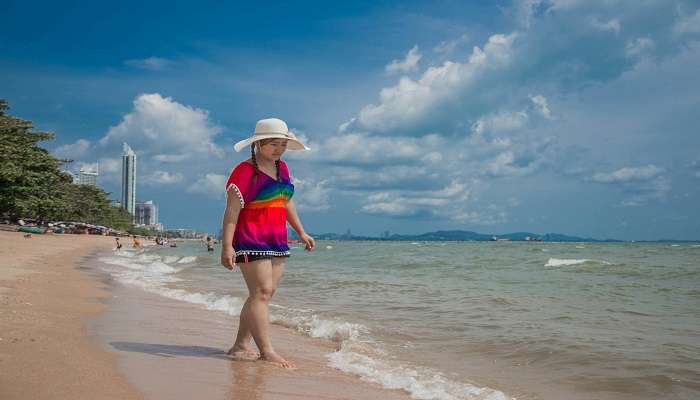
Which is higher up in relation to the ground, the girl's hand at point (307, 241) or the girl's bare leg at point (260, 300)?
the girl's hand at point (307, 241)

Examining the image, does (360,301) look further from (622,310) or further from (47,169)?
(47,169)

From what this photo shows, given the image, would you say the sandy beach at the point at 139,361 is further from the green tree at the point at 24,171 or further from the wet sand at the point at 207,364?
the green tree at the point at 24,171

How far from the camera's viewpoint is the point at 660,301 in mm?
10109

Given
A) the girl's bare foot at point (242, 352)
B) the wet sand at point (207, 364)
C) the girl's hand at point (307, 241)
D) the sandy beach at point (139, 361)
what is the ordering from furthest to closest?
the girl's hand at point (307, 241) < the girl's bare foot at point (242, 352) < the wet sand at point (207, 364) < the sandy beach at point (139, 361)

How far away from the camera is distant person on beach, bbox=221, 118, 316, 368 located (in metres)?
3.93

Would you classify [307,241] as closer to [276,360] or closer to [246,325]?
[246,325]

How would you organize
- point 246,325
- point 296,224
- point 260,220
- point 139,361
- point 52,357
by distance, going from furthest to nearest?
1. point 296,224
2. point 246,325
3. point 260,220
4. point 139,361
5. point 52,357

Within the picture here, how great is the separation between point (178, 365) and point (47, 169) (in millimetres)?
52236

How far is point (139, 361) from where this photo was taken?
3.72 m

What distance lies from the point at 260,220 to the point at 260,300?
0.59 m

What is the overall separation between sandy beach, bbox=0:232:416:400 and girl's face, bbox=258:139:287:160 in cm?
154

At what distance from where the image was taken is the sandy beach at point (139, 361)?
2969 millimetres

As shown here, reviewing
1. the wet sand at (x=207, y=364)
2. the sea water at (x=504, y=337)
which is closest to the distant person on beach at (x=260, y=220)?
the wet sand at (x=207, y=364)

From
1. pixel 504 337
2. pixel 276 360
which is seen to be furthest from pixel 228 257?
pixel 504 337
